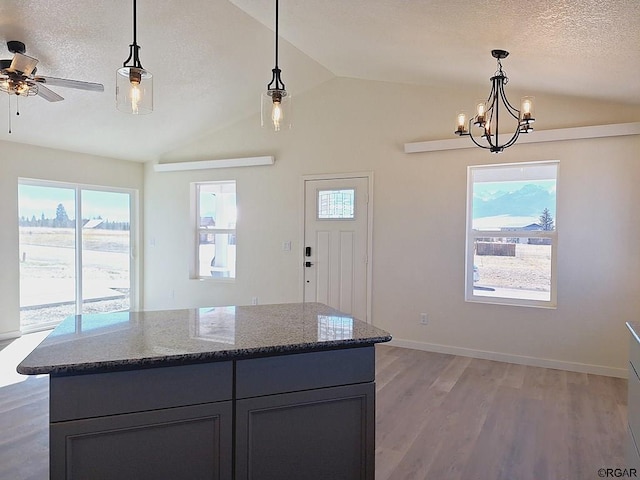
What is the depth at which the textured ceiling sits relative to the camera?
8.44 ft

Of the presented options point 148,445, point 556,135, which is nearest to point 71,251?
point 148,445

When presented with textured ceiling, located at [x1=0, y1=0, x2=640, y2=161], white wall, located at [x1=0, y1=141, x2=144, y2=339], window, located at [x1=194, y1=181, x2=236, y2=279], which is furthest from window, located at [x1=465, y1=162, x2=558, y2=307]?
white wall, located at [x1=0, y1=141, x2=144, y2=339]

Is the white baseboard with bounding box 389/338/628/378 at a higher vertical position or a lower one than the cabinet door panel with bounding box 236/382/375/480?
lower

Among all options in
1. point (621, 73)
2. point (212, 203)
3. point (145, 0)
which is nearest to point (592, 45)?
point (621, 73)

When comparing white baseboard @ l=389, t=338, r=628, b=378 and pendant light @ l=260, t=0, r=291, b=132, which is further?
white baseboard @ l=389, t=338, r=628, b=378

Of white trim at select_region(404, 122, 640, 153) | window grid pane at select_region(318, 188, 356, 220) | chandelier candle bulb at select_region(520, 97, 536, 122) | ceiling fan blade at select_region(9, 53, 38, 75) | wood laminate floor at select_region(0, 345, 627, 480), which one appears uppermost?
ceiling fan blade at select_region(9, 53, 38, 75)

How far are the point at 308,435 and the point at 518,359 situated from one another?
10.6 feet

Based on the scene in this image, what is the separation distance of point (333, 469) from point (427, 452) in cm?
102

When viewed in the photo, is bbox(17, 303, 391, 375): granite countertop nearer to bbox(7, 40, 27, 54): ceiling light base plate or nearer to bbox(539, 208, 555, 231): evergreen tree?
bbox(7, 40, 27, 54): ceiling light base plate

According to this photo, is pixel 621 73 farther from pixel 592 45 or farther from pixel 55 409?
pixel 55 409

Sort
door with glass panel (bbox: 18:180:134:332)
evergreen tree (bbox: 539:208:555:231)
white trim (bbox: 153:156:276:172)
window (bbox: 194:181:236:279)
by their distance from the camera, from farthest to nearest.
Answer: window (bbox: 194:181:236:279) → white trim (bbox: 153:156:276:172) → door with glass panel (bbox: 18:180:134:332) → evergreen tree (bbox: 539:208:555:231)

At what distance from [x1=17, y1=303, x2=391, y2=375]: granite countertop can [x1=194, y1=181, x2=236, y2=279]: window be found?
12.8ft

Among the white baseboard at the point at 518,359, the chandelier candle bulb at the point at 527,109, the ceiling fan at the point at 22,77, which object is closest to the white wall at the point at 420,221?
the white baseboard at the point at 518,359

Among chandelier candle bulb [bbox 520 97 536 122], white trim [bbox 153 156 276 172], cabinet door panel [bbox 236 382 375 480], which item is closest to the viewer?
cabinet door panel [bbox 236 382 375 480]
